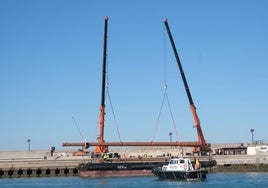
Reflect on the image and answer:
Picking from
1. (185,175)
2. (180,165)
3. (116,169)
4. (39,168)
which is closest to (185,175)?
(185,175)

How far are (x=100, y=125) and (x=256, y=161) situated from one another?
30.9 m

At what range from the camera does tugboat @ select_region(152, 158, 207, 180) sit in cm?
7812

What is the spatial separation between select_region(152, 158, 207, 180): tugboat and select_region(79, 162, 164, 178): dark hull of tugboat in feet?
43.1

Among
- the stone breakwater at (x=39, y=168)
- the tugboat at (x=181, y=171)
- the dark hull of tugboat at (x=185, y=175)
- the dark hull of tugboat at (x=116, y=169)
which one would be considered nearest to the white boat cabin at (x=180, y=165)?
the tugboat at (x=181, y=171)

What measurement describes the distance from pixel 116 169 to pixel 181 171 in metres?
19.1

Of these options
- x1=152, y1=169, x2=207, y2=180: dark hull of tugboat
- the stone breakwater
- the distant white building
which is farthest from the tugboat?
the distant white building

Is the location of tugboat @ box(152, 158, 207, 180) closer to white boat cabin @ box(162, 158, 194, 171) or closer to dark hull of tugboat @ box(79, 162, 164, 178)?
white boat cabin @ box(162, 158, 194, 171)

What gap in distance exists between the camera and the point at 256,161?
103188mm

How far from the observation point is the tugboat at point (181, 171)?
78125mm

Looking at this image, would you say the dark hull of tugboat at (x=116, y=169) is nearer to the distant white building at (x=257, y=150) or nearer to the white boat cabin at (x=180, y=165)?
the white boat cabin at (x=180, y=165)

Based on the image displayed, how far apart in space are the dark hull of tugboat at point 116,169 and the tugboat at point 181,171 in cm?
1315

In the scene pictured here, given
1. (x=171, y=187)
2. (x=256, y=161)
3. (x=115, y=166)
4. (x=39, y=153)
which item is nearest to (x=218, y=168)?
(x=256, y=161)

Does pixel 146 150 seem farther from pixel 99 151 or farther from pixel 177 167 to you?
pixel 177 167

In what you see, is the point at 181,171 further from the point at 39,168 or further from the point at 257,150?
the point at 257,150
